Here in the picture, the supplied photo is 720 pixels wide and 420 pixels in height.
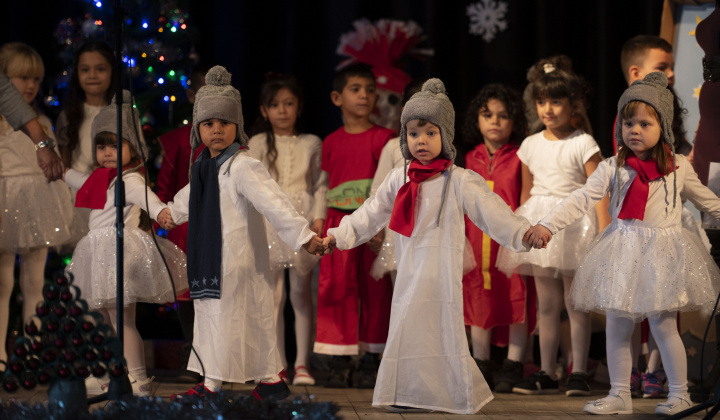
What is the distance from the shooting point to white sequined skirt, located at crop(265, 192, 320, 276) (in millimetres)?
4660

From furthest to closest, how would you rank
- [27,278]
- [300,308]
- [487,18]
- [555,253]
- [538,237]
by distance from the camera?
1. [487,18]
2. [300,308]
3. [27,278]
4. [555,253]
5. [538,237]

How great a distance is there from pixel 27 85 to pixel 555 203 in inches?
123

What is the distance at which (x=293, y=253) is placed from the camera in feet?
15.6

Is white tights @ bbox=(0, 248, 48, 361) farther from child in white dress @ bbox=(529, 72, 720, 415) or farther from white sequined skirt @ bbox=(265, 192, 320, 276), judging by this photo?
child in white dress @ bbox=(529, 72, 720, 415)

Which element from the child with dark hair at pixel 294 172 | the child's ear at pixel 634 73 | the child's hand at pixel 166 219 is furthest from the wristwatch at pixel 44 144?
the child's ear at pixel 634 73

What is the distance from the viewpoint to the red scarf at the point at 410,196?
3.88m

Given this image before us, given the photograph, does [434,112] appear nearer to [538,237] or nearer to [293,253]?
[538,237]

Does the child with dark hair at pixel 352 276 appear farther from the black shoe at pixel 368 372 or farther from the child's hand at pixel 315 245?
the child's hand at pixel 315 245

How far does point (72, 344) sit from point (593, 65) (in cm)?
402

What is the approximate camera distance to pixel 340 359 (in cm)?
489

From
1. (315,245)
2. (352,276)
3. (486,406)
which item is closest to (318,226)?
(352,276)

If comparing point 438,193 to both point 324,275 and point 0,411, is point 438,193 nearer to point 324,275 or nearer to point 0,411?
point 324,275

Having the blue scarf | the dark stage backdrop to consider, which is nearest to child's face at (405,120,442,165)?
the blue scarf

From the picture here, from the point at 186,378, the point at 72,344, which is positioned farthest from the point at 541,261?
the point at 72,344
